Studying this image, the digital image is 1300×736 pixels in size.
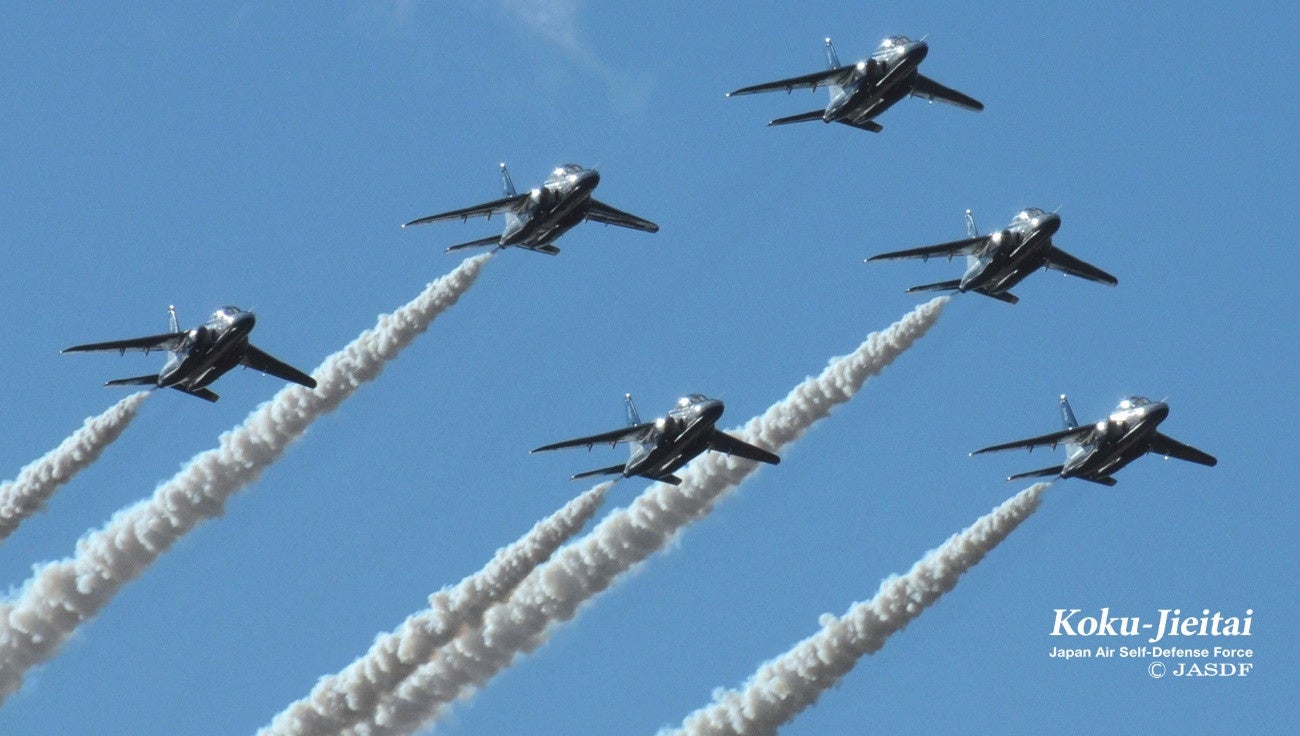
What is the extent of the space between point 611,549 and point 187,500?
16.1m

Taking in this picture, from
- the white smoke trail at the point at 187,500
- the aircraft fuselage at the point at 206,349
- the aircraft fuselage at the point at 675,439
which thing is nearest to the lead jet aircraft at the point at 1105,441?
the aircraft fuselage at the point at 675,439

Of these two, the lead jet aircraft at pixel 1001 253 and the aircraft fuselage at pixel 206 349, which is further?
the lead jet aircraft at pixel 1001 253

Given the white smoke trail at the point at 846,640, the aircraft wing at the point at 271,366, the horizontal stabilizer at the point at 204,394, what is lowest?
the white smoke trail at the point at 846,640

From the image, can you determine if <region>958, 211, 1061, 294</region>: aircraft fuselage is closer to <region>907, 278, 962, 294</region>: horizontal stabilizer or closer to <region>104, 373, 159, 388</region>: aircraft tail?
<region>907, 278, 962, 294</region>: horizontal stabilizer

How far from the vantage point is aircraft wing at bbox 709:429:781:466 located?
77000 millimetres

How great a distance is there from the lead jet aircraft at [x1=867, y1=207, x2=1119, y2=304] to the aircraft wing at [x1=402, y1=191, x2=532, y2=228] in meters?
14.1

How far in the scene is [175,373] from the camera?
71750 mm

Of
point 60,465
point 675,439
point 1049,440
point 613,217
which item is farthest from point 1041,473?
point 60,465

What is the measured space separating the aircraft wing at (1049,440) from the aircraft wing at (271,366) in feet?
84.4

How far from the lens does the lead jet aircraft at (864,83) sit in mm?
77938

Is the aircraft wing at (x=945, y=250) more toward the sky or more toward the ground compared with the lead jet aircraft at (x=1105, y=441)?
more toward the sky

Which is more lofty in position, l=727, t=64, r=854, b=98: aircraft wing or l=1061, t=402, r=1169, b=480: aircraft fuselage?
l=727, t=64, r=854, b=98: aircraft wing

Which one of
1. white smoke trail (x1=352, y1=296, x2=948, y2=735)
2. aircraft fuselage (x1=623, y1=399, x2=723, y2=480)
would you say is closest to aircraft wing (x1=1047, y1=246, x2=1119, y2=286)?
white smoke trail (x1=352, y1=296, x2=948, y2=735)

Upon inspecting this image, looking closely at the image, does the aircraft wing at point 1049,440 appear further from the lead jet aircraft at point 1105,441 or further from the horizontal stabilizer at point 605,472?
the horizontal stabilizer at point 605,472
